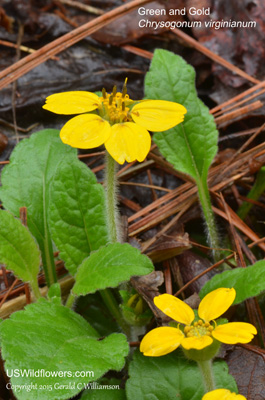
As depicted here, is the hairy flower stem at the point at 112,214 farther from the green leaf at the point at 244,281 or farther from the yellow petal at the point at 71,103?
the green leaf at the point at 244,281

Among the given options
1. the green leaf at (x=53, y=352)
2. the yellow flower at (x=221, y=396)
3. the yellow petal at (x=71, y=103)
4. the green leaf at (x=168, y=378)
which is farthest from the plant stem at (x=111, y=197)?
the yellow flower at (x=221, y=396)

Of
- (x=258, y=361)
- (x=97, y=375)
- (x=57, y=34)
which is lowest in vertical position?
(x=258, y=361)

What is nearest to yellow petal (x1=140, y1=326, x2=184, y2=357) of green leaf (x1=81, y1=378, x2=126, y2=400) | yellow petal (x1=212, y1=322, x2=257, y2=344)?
yellow petal (x1=212, y1=322, x2=257, y2=344)

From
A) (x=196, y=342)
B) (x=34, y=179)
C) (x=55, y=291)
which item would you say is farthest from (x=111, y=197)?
(x=196, y=342)

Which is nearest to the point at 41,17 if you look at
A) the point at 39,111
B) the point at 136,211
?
the point at 39,111

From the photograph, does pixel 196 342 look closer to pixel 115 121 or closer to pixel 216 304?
pixel 216 304

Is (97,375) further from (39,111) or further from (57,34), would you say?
(57,34)
